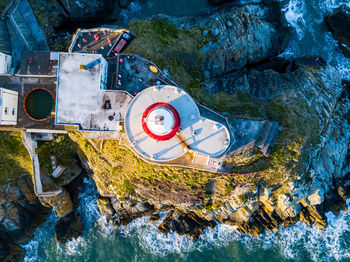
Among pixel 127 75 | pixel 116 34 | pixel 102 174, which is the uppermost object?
pixel 116 34

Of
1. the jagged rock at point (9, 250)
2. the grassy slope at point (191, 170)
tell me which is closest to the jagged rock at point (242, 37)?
the grassy slope at point (191, 170)

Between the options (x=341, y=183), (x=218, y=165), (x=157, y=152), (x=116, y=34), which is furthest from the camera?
(x=341, y=183)

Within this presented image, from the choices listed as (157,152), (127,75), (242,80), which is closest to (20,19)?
(127,75)

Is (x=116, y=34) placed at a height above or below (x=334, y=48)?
below

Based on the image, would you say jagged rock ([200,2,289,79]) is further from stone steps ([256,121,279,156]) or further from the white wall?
the white wall

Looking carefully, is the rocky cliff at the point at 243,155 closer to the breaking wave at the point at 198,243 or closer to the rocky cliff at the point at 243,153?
the rocky cliff at the point at 243,153

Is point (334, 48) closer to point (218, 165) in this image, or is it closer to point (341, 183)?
point (341, 183)
